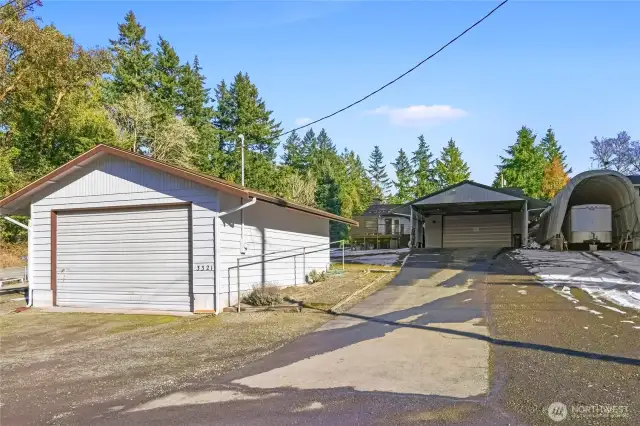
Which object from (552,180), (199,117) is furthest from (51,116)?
(552,180)

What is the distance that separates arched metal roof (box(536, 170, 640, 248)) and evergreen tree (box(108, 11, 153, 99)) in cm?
3083

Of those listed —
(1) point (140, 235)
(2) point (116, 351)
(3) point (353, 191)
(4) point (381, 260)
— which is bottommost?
(2) point (116, 351)

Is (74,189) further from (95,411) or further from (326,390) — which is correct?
(326,390)

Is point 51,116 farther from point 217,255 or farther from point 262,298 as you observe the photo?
point 262,298

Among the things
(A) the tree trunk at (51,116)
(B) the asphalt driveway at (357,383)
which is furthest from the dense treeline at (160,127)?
(B) the asphalt driveway at (357,383)

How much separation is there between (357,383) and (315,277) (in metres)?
9.73

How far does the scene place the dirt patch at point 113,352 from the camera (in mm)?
4969

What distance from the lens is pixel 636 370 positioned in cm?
519

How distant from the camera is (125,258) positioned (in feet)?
36.8

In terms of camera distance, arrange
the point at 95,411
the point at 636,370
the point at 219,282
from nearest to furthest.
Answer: the point at 95,411, the point at 636,370, the point at 219,282

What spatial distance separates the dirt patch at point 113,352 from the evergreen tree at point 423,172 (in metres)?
49.7

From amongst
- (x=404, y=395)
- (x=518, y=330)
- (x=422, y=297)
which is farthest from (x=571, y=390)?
(x=422, y=297)

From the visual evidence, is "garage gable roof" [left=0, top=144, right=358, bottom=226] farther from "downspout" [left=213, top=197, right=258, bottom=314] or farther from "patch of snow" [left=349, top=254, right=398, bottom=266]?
"patch of snow" [left=349, top=254, right=398, bottom=266]

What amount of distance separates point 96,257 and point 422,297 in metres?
7.86
